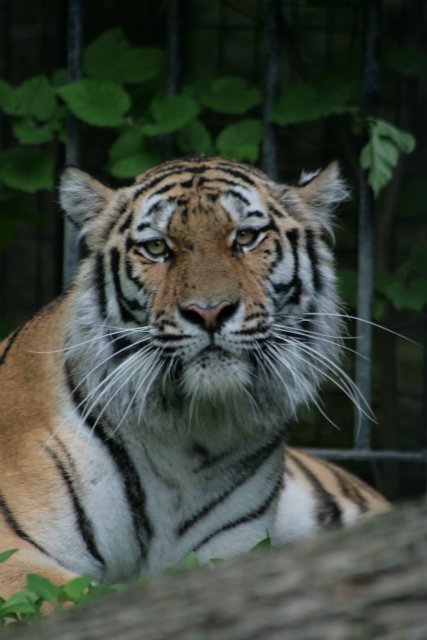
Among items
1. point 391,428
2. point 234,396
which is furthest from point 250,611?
point 391,428

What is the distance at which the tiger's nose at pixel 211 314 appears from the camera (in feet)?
10.3

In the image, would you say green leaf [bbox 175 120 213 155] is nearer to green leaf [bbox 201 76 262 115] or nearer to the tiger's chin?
green leaf [bbox 201 76 262 115]

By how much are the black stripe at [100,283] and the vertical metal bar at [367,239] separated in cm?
118

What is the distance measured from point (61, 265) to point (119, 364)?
6.57 ft

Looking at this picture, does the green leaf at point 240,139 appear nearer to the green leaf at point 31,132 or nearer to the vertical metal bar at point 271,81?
the vertical metal bar at point 271,81

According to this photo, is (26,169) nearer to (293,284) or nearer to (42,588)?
(293,284)

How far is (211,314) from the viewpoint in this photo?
3.15 metres

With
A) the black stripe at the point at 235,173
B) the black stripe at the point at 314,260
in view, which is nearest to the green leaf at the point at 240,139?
the black stripe at the point at 235,173

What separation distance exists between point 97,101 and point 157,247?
1253 millimetres

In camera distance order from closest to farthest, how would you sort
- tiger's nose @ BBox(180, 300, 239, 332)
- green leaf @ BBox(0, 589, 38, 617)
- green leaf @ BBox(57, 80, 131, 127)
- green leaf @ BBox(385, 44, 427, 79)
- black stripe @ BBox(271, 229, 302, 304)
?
green leaf @ BBox(0, 589, 38, 617), tiger's nose @ BBox(180, 300, 239, 332), black stripe @ BBox(271, 229, 302, 304), green leaf @ BBox(57, 80, 131, 127), green leaf @ BBox(385, 44, 427, 79)

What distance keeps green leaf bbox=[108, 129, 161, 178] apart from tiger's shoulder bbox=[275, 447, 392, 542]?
114cm

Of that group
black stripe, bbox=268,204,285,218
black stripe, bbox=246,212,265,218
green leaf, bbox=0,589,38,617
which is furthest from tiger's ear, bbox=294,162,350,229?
green leaf, bbox=0,589,38,617

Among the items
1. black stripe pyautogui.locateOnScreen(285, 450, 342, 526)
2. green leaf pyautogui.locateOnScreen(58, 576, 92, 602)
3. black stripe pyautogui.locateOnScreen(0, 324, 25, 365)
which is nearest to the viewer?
green leaf pyautogui.locateOnScreen(58, 576, 92, 602)

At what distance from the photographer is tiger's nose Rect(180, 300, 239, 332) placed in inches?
124
